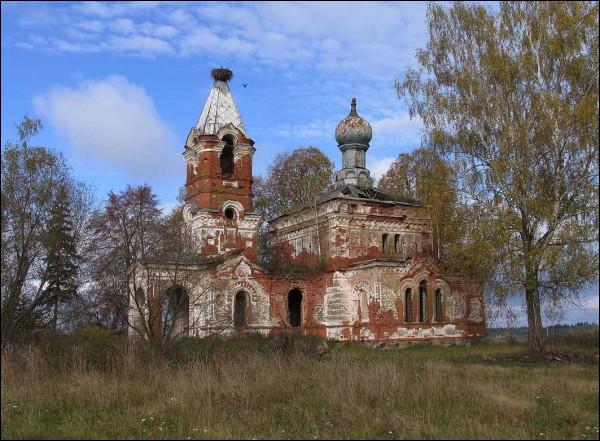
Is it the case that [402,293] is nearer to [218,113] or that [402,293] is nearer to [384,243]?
[384,243]

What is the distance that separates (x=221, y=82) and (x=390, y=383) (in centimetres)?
2295

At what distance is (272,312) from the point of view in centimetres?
2664

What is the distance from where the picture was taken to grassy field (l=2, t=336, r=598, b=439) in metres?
8.27

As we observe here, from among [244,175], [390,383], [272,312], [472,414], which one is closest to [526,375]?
[390,383]

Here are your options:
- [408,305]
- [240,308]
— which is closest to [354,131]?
[408,305]

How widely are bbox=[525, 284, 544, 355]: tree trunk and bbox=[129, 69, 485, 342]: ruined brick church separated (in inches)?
→ 296

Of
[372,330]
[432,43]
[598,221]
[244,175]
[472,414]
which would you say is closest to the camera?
[472,414]

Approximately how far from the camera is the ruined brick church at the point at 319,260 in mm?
25484

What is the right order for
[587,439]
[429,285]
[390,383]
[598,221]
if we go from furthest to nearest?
[429,285]
[598,221]
[390,383]
[587,439]

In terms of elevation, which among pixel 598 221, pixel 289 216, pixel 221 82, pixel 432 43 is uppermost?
pixel 221 82

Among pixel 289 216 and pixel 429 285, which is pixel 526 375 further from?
pixel 289 216

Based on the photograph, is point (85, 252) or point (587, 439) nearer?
point (587, 439)

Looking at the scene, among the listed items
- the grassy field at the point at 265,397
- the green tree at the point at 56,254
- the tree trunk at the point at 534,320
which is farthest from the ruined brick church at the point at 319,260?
the grassy field at the point at 265,397

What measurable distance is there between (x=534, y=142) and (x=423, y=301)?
1077cm
